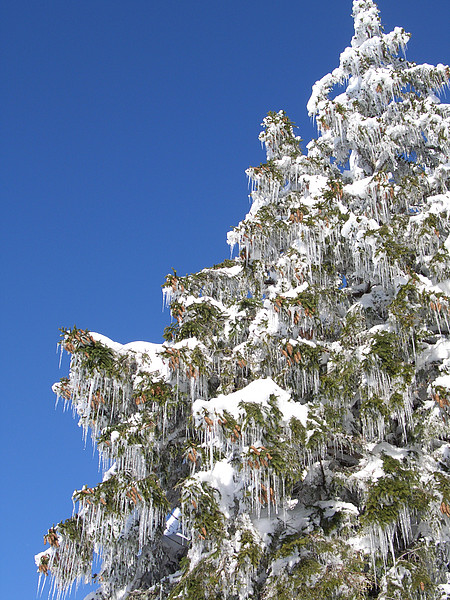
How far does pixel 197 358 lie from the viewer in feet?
31.7

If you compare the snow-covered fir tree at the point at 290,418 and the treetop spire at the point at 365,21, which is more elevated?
the treetop spire at the point at 365,21

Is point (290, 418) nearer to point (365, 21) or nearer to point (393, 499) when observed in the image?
point (393, 499)

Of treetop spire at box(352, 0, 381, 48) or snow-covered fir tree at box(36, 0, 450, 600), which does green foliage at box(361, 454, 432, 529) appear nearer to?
snow-covered fir tree at box(36, 0, 450, 600)

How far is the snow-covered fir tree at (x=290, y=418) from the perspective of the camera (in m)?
8.05

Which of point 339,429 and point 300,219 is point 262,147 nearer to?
point 300,219

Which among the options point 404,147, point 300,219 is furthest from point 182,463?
point 404,147

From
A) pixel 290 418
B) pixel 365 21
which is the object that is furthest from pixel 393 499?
pixel 365 21

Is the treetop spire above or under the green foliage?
above

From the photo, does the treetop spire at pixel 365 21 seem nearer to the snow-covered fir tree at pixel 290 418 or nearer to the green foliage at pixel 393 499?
the snow-covered fir tree at pixel 290 418

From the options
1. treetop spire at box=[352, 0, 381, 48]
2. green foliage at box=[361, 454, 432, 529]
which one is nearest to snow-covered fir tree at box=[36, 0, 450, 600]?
green foliage at box=[361, 454, 432, 529]

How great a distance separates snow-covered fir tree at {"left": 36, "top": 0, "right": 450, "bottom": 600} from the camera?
8.05 m

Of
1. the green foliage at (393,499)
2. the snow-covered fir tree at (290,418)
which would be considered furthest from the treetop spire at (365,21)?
the green foliage at (393,499)

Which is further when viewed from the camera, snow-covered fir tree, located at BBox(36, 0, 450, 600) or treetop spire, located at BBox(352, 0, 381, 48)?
treetop spire, located at BBox(352, 0, 381, 48)

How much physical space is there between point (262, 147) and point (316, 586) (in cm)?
1023
